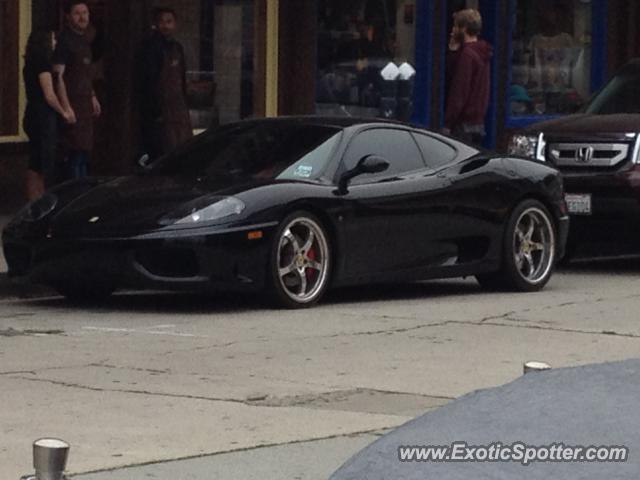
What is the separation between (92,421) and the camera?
301 inches

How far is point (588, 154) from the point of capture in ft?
51.1

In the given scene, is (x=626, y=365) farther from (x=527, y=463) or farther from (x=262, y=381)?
(x=262, y=381)

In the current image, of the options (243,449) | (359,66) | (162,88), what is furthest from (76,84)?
(243,449)

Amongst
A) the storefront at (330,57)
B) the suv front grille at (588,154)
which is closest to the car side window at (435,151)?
the suv front grille at (588,154)

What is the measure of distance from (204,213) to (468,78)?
6.97 m

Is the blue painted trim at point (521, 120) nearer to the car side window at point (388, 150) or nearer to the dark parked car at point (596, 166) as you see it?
the dark parked car at point (596, 166)

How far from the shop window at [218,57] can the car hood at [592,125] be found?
15.8 ft

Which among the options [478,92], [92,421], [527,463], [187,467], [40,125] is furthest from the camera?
[478,92]

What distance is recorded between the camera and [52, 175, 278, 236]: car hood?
11.6m

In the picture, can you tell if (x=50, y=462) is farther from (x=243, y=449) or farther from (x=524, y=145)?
(x=524, y=145)

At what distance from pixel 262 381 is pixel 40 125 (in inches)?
304

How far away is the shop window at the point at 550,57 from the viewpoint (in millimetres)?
23672

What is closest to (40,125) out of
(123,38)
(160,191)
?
(123,38)

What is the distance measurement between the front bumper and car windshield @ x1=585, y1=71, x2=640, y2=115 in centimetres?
585
